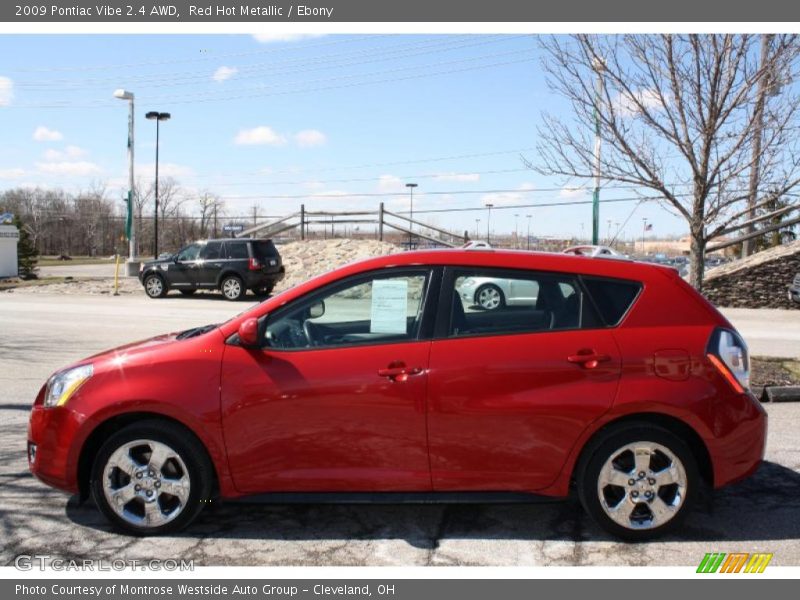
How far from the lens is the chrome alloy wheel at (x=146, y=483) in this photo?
3.93 metres

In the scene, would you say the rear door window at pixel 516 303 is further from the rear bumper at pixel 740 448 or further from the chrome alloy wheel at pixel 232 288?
the chrome alloy wheel at pixel 232 288

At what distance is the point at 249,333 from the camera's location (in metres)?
3.87

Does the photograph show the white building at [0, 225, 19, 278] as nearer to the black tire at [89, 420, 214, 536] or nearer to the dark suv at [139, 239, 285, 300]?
the dark suv at [139, 239, 285, 300]

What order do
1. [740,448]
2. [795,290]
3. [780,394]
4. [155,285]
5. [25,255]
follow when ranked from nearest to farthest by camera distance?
[740,448]
[780,394]
[795,290]
[155,285]
[25,255]

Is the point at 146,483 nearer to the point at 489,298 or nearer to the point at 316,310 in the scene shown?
the point at 316,310

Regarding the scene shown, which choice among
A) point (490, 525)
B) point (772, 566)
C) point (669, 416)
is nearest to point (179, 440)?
point (490, 525)

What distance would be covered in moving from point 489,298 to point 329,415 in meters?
1.19

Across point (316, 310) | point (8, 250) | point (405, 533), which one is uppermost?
point (8, 250)

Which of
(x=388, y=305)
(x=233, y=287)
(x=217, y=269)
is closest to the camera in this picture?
(x=388, y=305)

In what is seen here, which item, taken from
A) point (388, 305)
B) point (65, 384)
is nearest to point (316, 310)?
point (388, 305)

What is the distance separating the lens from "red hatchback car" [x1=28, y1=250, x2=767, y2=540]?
386 cm

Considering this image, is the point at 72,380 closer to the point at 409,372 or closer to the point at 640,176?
the point at 409,372

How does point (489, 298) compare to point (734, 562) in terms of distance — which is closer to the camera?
point (734, 562)

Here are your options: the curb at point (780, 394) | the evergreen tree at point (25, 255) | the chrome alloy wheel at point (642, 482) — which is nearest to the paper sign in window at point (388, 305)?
the chrome alloy wheel at point (642, 482)
